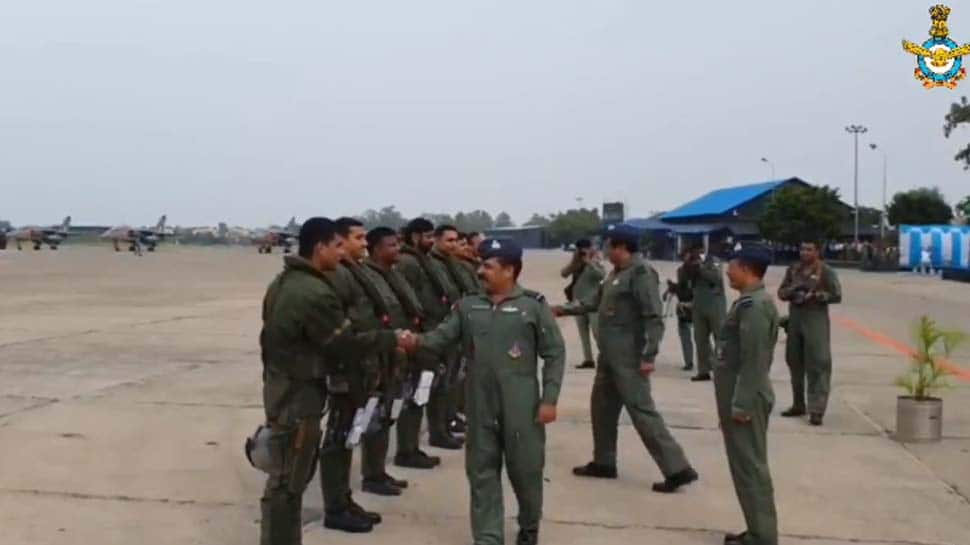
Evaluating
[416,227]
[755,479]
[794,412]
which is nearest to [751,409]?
[755,479]

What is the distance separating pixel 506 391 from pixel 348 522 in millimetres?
1250

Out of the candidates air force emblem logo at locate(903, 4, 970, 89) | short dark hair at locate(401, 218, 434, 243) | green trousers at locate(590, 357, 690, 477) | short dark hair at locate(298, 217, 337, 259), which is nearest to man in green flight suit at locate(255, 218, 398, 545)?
short dark hair at locate(298, 217, 337, 259)

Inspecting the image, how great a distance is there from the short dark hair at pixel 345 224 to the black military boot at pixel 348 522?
1.59 metres

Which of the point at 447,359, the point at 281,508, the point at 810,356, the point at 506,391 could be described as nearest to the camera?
the point at 281,508

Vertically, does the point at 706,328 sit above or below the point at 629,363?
below

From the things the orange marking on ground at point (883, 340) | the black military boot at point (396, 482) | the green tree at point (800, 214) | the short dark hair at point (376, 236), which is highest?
the green tree at point (800, 214)

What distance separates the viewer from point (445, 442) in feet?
28.7

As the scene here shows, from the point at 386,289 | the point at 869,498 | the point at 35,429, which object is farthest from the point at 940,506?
the point at 35,429

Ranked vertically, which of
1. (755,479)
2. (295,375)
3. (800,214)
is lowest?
(755,479)

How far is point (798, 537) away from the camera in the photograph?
6.40 metres

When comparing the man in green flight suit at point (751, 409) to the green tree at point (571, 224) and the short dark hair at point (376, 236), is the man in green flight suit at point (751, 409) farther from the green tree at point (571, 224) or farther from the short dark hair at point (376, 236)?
the green tree at point (571, 224)

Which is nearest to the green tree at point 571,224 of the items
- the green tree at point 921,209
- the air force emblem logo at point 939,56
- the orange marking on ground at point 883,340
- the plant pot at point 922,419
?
the green tree at point 921,209

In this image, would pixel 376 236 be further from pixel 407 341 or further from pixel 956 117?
pixel 956 117

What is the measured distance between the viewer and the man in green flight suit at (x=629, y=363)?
7.43 meters
